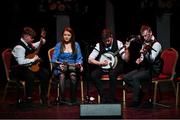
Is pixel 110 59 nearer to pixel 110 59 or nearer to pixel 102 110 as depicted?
pixel 110 59

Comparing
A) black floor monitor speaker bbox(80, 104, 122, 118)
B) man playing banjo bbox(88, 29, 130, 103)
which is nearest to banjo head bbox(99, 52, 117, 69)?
man playing banjo bbox(88, 29, 130, 103)

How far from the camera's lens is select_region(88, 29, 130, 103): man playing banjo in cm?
812

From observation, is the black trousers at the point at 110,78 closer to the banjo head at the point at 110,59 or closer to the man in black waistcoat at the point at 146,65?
the banjo head at the point at 110,59

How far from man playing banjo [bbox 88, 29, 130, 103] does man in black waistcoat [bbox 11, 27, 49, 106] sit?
0.80 metres

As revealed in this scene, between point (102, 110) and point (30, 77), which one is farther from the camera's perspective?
point (30, 77)

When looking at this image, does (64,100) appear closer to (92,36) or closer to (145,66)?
(145,66)

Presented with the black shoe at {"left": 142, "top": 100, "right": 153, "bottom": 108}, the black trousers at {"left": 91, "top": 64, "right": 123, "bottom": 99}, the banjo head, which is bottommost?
the black shoe at {"left": 142, "top": 100, "right": 153, "bottom": 108}

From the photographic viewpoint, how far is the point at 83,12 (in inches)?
415

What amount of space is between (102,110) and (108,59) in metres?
1.32

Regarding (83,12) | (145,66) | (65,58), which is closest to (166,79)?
(145,66)

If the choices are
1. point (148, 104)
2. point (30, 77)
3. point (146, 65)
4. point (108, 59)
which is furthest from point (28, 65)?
point (148, 104)

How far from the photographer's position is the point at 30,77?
26.7 feet

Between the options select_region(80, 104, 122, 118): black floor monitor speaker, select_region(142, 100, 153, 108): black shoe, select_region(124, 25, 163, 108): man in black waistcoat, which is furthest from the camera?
select_region(142, 100, 153, 108): black shoe

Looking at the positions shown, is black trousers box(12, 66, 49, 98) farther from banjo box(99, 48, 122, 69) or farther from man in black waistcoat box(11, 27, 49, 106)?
banjo box(99, 48, 122, 69)
